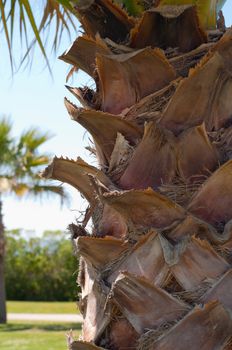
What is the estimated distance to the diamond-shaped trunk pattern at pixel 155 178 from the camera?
1.75 metres

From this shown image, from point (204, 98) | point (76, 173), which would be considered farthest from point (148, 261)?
point (204, 98)

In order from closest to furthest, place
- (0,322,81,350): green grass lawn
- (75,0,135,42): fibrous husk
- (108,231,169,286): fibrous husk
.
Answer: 1. (108,231,169,286): fibrous husk
2. (75,0,135,42): fibrous husk
3. (0,322,81,350): green grass lawn

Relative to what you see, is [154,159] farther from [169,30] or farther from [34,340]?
[34,340]

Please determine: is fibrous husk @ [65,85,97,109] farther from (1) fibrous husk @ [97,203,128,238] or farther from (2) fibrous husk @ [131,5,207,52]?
(1) fibrous husk @ [97,203,128,238]

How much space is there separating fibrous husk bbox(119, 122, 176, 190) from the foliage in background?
24.7 m

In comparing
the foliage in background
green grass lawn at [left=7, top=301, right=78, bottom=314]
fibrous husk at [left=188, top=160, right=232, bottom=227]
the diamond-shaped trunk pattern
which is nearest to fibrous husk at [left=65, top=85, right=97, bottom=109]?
the diamond-shaped trunk pattern

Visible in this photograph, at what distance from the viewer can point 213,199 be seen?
1852 mm

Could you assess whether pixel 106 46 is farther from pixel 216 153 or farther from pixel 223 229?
pixel 223 229

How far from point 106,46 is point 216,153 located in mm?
569

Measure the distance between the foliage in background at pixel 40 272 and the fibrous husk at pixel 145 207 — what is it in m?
24.8

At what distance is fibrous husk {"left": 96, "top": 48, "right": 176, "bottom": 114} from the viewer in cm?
201

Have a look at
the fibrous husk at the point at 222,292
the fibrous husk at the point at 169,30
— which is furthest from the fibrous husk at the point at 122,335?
the fibrous husk at the point at 169,30

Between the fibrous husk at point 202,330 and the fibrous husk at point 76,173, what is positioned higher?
the fibrous husk at point 76,173

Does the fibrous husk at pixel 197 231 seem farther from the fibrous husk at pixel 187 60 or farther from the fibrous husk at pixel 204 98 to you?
the fibrous husk at pixel 187 60
